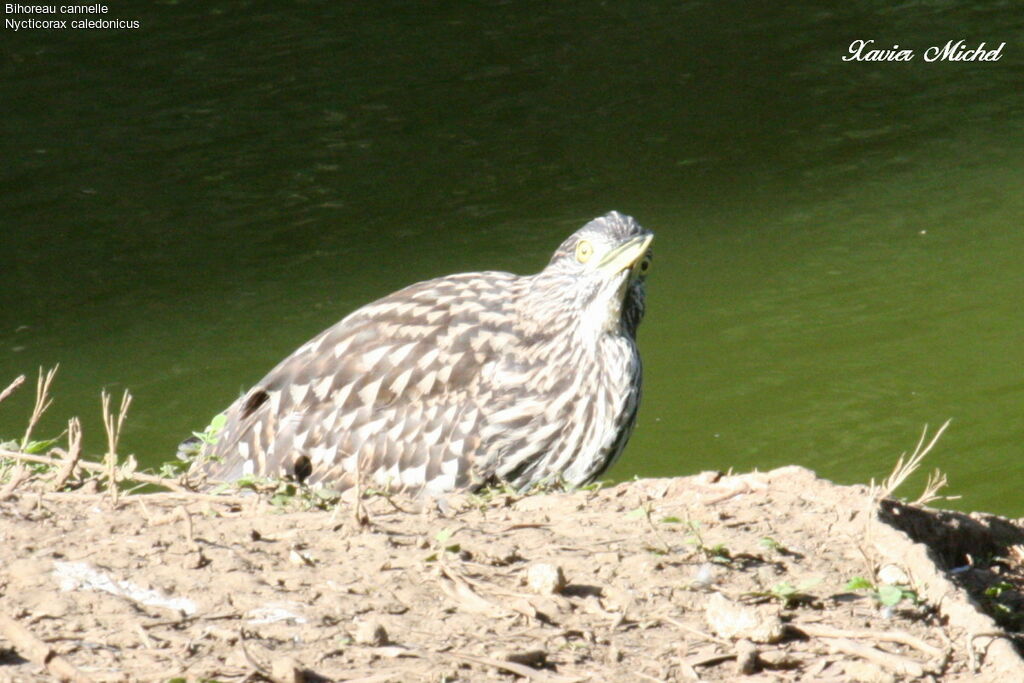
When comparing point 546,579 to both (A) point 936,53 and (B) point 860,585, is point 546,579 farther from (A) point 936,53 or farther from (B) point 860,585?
(A) point 936,53

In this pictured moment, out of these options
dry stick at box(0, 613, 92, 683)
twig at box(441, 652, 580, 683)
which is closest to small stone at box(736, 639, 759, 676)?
twig at box(441, 652, 580, 683)

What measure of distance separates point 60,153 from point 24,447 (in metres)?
8.36

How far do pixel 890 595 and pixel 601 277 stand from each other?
2386mm

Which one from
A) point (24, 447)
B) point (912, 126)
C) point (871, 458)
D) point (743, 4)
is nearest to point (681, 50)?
point (743, 4)

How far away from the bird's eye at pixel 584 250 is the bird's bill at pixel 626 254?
7 cm

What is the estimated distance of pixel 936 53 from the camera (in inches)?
519

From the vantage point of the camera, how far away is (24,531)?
359 centimetres

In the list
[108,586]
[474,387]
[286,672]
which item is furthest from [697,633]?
[474,387]

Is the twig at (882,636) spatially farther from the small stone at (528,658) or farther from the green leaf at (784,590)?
the small stone at (528,658)

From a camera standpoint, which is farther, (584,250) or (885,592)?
(584,250)

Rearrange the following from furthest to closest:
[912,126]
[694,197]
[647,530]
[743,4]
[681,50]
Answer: [743,4], [681,50], [912,126], [694,197], [647,530]

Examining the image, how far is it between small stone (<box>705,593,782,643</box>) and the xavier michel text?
1066 cm

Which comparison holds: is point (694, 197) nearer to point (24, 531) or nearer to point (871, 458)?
point (871, 458)

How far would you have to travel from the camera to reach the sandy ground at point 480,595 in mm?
3070
